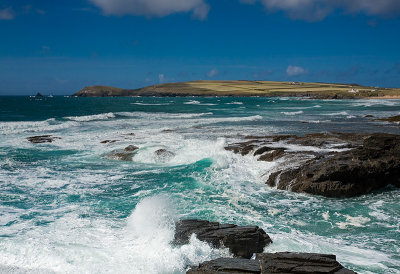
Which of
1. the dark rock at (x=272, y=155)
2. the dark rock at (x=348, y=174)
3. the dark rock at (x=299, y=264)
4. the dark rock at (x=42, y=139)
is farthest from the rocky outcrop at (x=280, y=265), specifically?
the dark rock at (x=42, y=139)

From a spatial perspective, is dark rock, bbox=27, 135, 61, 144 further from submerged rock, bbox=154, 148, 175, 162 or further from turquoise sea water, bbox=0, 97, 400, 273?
submerged rock, bbox=154, 148, 175, 162

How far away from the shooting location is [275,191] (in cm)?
1532

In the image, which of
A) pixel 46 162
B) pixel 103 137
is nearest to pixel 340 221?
pixel 46 162

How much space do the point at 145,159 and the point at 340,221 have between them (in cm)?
1316

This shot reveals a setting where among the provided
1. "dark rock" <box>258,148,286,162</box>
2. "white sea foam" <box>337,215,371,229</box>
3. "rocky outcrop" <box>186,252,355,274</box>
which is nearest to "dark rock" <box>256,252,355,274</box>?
"rocky outcrop" <box>186,252,355,274</box>

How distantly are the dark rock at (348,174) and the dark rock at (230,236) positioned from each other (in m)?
6.13

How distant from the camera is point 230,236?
896 centimetres

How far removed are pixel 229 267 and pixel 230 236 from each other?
2.01 metres

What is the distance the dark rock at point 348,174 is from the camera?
14.5 meters

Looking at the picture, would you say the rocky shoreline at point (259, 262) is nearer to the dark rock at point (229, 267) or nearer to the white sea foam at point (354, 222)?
the dark rock at point (229, 267)

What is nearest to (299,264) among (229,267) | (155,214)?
(229,267)

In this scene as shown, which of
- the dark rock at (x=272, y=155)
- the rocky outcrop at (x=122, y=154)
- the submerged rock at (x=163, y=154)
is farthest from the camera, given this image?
the rocky outcrop at (x=122, y=154)

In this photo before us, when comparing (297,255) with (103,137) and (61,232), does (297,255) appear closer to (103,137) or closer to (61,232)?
(61,232)

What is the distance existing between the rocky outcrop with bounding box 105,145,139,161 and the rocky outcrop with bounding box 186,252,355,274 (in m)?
16.0
